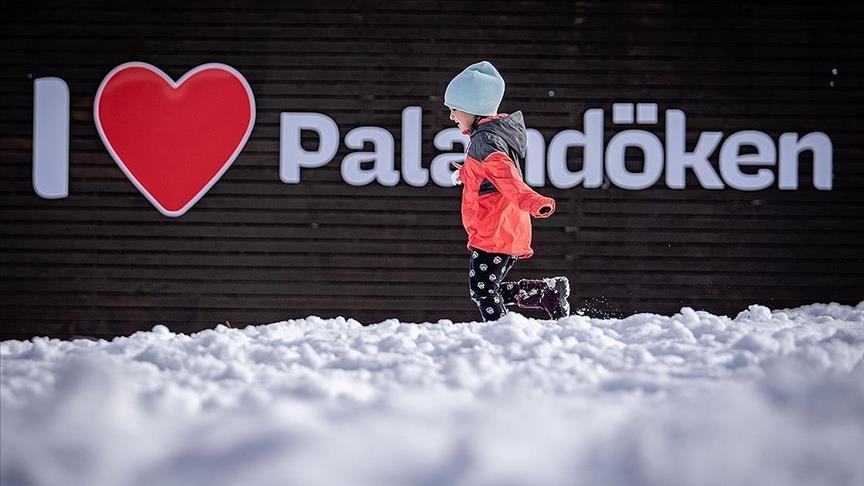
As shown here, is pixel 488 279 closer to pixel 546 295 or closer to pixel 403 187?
pixel 546 295

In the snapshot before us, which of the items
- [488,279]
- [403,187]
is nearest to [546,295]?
[488,279]

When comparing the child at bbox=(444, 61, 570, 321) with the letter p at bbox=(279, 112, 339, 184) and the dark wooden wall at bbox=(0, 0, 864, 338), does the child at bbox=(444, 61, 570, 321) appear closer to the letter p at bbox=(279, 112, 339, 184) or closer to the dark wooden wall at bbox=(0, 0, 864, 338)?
the dark wooden wall at bbox=(0, 0, 864, 338)

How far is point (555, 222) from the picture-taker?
7117 millimetres

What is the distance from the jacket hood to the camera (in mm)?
5223

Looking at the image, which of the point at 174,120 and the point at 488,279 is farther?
the point at 174,120

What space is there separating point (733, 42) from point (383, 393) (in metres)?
5.48

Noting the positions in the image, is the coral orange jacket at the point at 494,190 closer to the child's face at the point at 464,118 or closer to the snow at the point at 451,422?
the child's face at the point at 464,118

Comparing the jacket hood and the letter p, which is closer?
the jacket hood

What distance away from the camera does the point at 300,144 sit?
7082 millimetres

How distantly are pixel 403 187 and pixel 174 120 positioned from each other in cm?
196

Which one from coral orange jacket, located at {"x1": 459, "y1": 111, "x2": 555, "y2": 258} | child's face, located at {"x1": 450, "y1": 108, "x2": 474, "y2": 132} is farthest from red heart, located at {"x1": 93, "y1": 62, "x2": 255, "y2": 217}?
coral orange jacket, located at {"x1": 459, "y1": 111, "x2": 555, "y2": 258}

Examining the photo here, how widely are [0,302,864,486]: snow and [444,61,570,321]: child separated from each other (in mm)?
2039

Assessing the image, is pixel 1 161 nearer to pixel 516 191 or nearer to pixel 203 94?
pixel 203 94

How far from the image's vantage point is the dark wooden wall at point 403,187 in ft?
23.1
